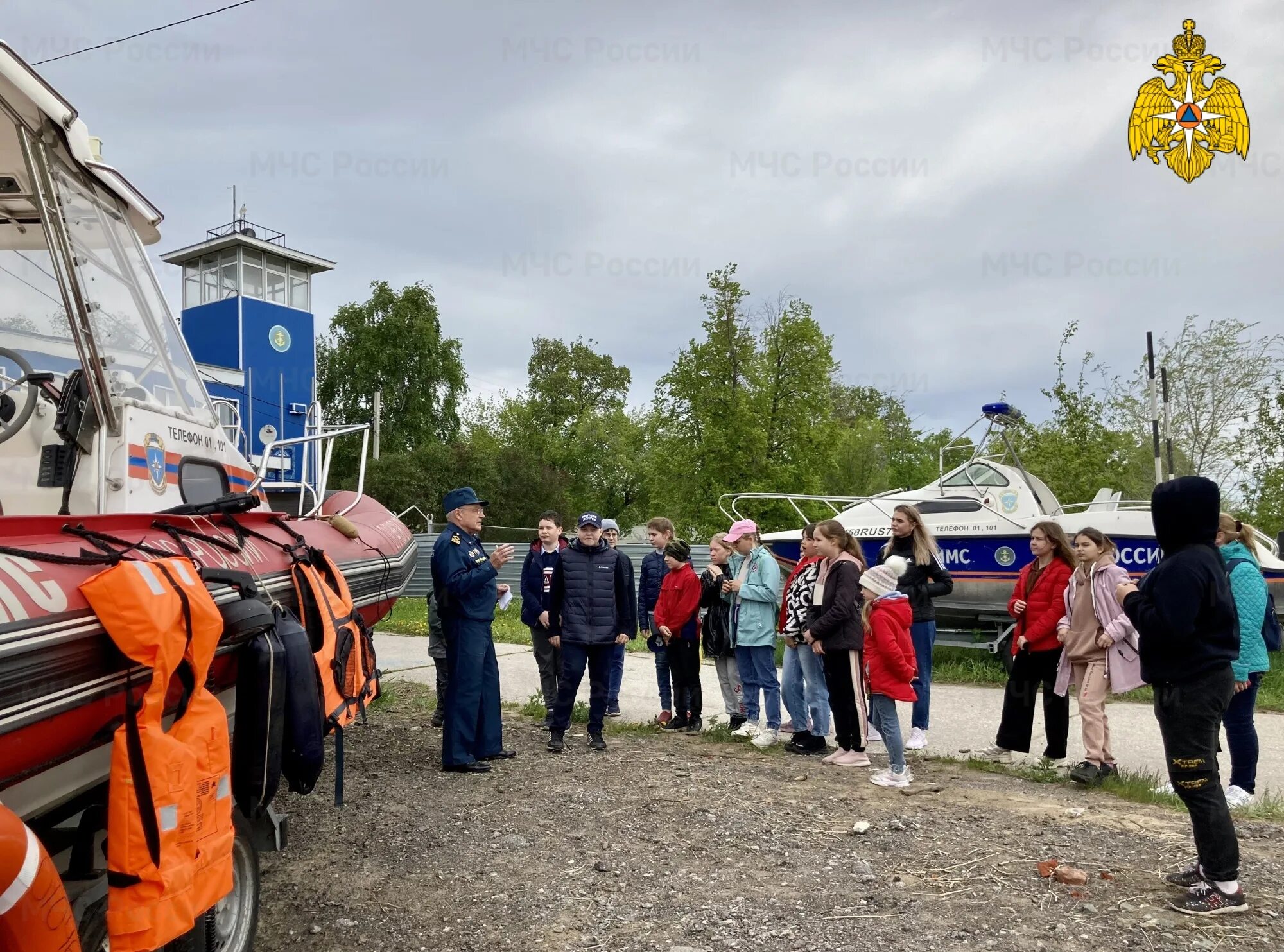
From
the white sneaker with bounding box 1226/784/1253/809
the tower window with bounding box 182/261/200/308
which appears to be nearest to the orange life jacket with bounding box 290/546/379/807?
the white sneaker with bounding box 1226/784/1253/809

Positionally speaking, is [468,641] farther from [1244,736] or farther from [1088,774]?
[1244,736]

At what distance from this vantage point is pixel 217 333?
89.8 ft

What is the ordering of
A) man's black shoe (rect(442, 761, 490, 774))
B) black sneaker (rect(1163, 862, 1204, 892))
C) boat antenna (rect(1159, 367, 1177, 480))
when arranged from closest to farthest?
1. black sneaker (rect(1163, 862, 1204, 892))
2. man's black shoe (rect(442, 761, 490, 774))
3. boat antenna (rect(1159, 367, 1177, 480))

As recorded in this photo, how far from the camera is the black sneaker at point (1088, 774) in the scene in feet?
18.4

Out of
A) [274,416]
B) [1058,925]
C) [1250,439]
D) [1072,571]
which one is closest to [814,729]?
[1072,571]

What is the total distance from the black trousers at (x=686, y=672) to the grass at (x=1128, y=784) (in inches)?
70.2

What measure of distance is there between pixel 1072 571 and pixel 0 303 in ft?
19.6

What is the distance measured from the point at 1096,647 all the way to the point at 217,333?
26697mm

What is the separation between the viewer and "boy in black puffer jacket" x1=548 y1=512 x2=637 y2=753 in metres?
6.61

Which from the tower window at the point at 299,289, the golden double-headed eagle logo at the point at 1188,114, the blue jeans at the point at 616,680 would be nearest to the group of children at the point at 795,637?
the blue jeans at the point at 616,680

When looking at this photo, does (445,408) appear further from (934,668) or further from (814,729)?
(814,729)

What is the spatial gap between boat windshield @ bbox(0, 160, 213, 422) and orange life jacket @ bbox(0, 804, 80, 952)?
A: 2.06 meters

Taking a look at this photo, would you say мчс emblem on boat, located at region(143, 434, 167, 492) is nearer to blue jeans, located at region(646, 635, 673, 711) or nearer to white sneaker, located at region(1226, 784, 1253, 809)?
blue jeans, located at region(646, 635, 673, 711)

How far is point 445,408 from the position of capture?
40000 millimetres
